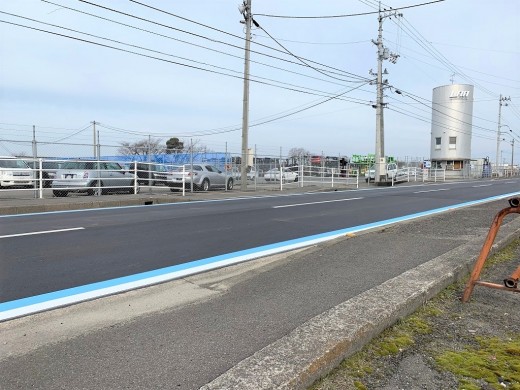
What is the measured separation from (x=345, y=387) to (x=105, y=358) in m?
1.75

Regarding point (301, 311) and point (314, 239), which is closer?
point (301, 311)

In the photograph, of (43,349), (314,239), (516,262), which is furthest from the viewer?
(314,239)

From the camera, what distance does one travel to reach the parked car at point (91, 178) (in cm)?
1570

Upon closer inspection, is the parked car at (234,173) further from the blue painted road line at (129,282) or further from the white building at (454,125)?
the white building at (454,125)

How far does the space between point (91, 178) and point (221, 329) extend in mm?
13909

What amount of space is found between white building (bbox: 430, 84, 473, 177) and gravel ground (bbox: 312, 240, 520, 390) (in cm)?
6021

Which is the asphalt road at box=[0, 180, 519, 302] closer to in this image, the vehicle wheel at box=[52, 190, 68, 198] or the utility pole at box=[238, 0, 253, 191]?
the vehicle wheel at box=[52, 190, 68, 198]

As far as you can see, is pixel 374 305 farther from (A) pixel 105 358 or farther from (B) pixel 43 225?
(B) pixel 43 225

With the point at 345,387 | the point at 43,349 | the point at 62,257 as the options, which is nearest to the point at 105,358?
the point at 43,349

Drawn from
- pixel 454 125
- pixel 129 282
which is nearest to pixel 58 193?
pixel 129 282

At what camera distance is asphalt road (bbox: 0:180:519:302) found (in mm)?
5484

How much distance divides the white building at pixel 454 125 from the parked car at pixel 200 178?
4657cm

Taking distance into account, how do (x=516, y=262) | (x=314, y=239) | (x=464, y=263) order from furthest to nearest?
(x=314, y=239) → (x=516, y=262) → (x=464, y=263)

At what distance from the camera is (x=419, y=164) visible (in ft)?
173
